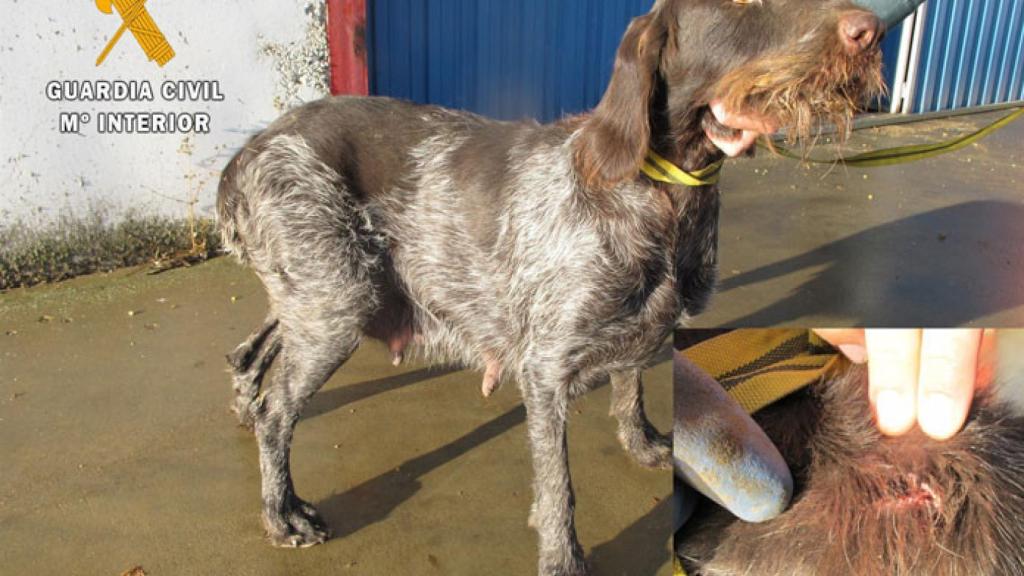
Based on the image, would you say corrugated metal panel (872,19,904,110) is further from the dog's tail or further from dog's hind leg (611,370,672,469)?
the dog's tail

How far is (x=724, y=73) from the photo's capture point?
115 inches

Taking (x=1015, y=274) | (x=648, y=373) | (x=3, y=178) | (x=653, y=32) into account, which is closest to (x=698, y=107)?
(x=653, y=32)

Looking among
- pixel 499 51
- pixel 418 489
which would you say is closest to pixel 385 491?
pixel 418 489

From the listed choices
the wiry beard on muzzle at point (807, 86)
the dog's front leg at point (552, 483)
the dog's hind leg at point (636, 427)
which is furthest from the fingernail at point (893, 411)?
the dog's hind leg at point (636, 427)

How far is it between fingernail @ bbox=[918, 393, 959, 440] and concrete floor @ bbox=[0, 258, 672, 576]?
195cm

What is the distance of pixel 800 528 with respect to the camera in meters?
1.74

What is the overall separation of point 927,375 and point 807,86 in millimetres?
1386

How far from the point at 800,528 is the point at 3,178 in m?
5.60

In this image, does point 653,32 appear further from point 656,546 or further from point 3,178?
point 3,178

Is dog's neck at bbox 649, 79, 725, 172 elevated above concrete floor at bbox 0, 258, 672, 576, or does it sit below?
above

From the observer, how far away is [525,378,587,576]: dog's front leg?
3.32 m

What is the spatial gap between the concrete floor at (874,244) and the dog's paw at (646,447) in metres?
0.76

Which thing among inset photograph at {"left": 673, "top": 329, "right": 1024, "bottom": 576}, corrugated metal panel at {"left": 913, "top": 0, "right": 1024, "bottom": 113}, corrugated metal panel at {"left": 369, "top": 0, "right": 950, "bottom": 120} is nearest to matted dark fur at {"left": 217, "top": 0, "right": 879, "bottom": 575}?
inset photograph at {"left": 673, "top": 329, "right": 1024, "bottom": 576}

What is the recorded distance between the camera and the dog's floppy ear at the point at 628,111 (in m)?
3.00
